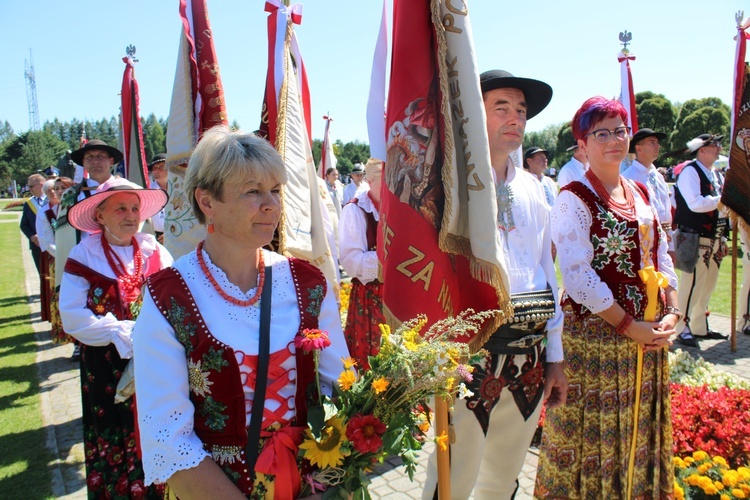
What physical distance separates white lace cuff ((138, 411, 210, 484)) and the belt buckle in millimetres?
1574

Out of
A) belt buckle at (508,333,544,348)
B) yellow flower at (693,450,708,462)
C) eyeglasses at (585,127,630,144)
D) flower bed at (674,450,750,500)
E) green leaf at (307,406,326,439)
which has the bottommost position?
flower bed at (674,450,750,500)

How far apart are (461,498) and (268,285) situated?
1.61 m

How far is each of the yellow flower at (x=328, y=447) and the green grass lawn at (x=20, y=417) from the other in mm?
3485

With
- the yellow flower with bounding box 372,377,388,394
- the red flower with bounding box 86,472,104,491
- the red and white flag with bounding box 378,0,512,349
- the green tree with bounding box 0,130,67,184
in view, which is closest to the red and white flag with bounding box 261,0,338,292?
the red and white flag with bounding box 378,0,512,349

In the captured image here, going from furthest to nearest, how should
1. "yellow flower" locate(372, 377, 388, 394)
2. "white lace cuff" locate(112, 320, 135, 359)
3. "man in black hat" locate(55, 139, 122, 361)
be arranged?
1. "man in black hat" locate(55, 139, 122, 361)
2. "white lace cuff" locate(112, 320, 135, 359)
3. "yellow flower" locate(372, 377, 388, 394)

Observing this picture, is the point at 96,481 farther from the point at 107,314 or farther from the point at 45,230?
the point at 45,230

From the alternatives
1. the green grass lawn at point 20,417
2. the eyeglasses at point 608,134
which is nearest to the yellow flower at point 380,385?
the eyeglasses at point 608,134

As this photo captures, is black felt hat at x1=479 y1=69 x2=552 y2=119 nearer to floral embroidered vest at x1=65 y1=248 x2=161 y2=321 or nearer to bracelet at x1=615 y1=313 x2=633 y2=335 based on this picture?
bracelet at x1=615 y1=313 x2=633 y2=335

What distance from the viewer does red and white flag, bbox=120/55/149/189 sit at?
194 inches

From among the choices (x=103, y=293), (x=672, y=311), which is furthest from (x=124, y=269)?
(x=672, y=311)

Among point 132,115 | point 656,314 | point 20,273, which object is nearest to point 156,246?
point 132,115

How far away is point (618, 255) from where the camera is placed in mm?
3178

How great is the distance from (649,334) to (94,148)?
5.35 metres

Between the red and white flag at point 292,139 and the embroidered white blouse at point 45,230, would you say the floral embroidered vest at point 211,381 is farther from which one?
the embroidered white blouse at point 45,230
